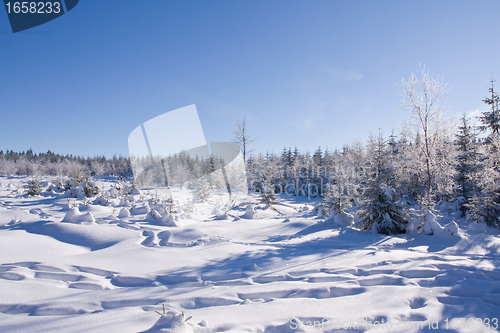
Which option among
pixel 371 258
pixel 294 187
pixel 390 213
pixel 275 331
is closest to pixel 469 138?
pixel 390 213

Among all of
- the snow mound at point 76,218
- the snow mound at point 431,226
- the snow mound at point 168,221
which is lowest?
the snow mound at point 431,226

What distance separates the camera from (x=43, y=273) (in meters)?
4.50

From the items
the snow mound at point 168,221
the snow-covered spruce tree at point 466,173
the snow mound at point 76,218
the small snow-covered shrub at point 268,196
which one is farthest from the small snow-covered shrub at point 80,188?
the snow-covered spruce tree at point 466,173

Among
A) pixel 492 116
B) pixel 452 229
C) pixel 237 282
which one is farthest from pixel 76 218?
pixel 492 116

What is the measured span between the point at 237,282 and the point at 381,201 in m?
7.49

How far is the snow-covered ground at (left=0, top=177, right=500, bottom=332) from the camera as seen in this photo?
9.80 feet

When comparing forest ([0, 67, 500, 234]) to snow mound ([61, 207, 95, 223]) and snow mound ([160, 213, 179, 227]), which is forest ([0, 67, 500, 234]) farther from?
snow mound ([61, 207, 95, 223])

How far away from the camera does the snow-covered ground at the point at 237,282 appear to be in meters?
2.99

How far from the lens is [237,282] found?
436 centimetres

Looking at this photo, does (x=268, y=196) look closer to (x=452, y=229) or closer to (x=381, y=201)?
(x=381, y=201)

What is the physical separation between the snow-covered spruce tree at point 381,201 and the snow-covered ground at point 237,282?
3.79 feet

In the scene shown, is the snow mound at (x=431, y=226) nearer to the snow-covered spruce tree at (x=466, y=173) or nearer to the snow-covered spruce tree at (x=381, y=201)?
the snow-covered spruce tree at (x=381, y=201)

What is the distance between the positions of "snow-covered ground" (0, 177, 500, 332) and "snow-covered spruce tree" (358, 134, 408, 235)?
116 cm

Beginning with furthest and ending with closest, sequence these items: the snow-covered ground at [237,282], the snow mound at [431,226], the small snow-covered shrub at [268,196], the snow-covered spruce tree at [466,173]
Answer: the small snow-covered shrub at [268,196], the snow-covered spruce tree at [466,173], the snow mound at [431,226], the snow-covered ground at [237,282]
